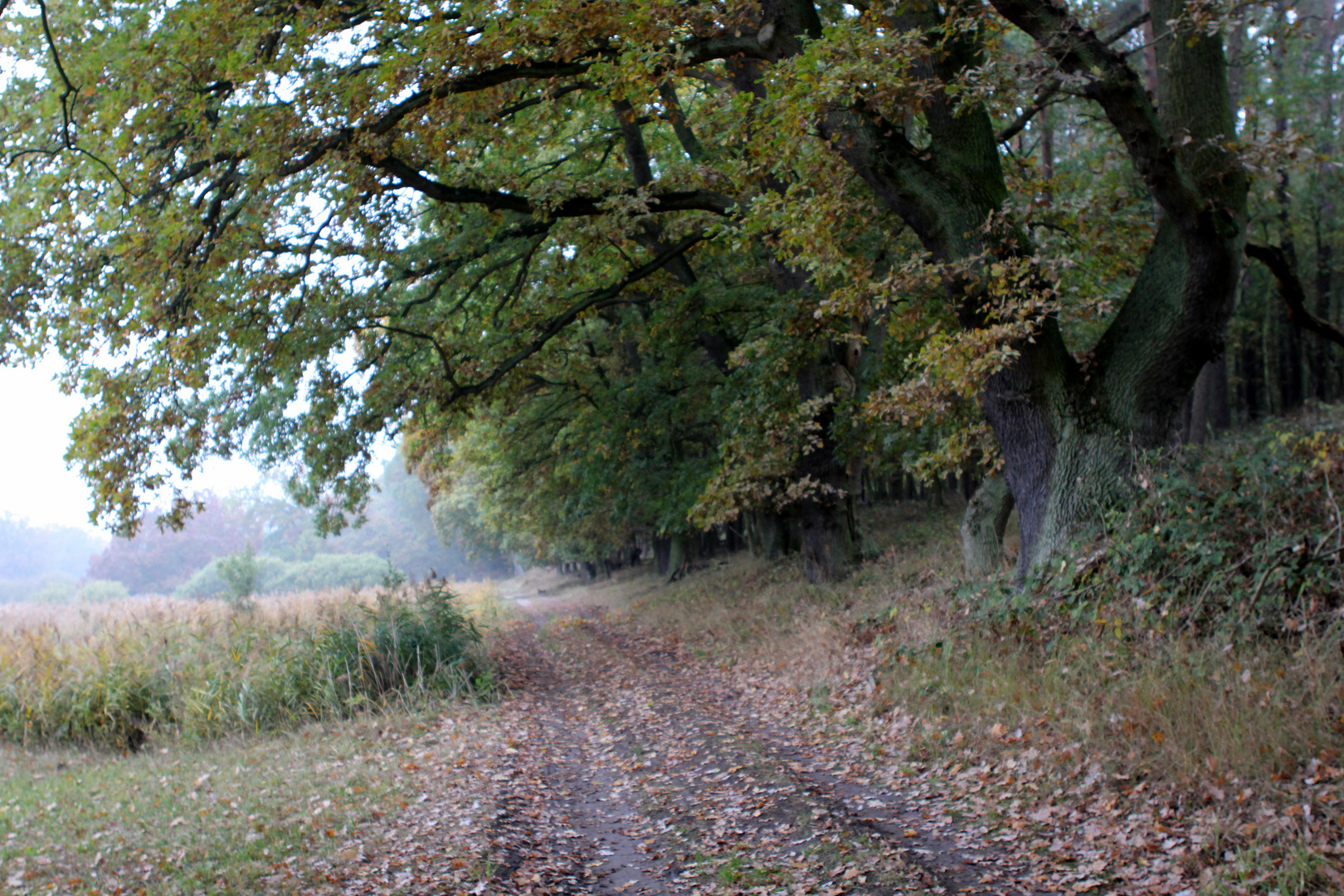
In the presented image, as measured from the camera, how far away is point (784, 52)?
9.11 metres

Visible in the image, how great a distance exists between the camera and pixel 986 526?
11125mm

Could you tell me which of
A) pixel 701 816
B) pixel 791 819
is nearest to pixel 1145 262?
pixel 791 819

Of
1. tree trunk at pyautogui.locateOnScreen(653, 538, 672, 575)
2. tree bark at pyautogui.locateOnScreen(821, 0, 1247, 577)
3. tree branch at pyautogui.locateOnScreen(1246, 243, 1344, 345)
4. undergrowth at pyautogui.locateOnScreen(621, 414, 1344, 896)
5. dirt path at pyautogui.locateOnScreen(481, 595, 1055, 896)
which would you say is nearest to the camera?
undergrowth at pyautogui.locateOnScreen(621, 414, 1344, 896)

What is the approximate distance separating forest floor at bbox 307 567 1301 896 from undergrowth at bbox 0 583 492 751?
8.33ft

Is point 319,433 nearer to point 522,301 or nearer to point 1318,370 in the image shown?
point 522,301

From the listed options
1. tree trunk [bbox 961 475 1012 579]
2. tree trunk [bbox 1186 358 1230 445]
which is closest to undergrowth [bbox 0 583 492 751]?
tree trunk [bbox 961 475 1012 579]

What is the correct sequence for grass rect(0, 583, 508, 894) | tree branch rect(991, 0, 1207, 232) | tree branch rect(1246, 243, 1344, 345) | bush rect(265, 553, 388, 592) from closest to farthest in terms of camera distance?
grass rect(0, 583, 508, 894)
tree branch rect(991, 0, 1207, 232)
tree branch rect(1246, 243, 1344, 345)
bush rect(265, 553, 388, 592)

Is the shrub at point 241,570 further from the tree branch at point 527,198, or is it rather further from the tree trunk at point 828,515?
the tree branch at point 527,198

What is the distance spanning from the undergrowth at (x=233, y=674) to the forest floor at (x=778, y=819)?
2.54 m

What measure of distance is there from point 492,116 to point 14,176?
544cm

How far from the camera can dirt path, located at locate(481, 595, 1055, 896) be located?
4.93 m

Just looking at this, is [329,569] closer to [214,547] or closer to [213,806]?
[214,547]

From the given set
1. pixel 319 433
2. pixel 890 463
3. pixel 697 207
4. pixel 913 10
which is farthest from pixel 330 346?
pixel 890 463

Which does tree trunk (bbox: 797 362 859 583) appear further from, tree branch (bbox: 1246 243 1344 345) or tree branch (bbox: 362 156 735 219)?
tree branch (bbox: 1246 243 1344 345)
